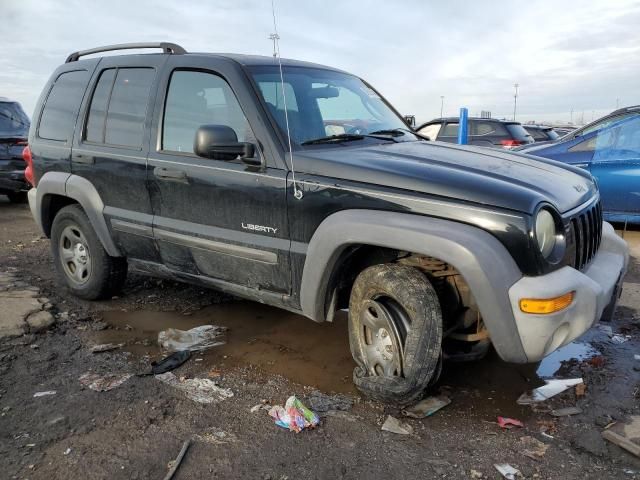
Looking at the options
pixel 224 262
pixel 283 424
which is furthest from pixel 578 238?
pixel 224 262

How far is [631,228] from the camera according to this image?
7.55 meters

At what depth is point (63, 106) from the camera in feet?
15.0

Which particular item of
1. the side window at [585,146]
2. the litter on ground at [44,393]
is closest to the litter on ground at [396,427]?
the litter on ground at [44,393]

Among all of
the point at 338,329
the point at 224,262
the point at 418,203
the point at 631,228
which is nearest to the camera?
the point at 418,203

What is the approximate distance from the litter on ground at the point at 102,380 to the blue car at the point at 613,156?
19.7 ft

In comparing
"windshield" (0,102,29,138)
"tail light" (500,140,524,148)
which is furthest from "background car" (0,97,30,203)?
"tail light" (500,140,524,148)

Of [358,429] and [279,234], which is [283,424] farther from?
[279,234]

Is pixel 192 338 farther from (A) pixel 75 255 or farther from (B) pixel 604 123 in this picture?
(B) pixel 604 123

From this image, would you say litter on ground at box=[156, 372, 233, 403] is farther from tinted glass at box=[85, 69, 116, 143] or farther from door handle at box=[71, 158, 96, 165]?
tinted glass at box=[85, 69, 116, 143]

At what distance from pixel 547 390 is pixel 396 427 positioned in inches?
40.7

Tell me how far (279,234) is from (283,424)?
41.5 inches

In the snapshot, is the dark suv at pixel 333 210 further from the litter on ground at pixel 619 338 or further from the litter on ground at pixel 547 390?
the litter on ground at pixel 619 338

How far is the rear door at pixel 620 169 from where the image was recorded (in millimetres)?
6828

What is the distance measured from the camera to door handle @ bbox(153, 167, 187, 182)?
3623 mm
